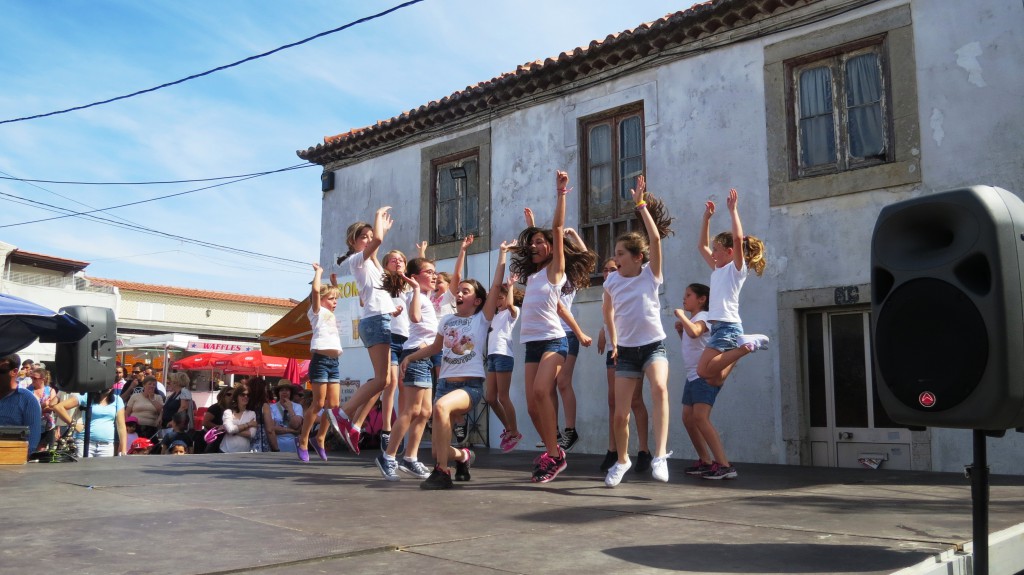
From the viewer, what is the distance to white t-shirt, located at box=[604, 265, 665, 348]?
5996 mm

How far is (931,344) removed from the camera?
3055 mm

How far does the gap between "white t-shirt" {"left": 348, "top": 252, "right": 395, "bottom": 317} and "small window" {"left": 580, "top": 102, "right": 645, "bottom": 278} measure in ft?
14.8

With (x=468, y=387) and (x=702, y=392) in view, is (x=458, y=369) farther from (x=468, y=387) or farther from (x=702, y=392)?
(x=702, y=392)

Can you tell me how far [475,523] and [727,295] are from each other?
3209mm

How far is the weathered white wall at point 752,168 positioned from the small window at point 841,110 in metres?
0.36

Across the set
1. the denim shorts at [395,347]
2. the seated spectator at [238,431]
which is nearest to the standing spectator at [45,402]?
the seated spectator at [238,431]

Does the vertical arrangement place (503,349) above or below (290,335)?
below

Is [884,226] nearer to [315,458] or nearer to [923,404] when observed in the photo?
[923,404]

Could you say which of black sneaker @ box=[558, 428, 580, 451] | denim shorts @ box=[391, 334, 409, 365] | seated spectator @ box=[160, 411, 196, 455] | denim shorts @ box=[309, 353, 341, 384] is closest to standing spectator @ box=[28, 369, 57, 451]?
seated spectator @ box=[160, 411, 196, 455]

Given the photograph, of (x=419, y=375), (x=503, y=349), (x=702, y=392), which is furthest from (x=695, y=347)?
(x=419, y=375)

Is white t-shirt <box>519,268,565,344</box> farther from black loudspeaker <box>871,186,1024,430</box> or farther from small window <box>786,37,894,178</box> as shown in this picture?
small window <box>786,37,894,178</box>

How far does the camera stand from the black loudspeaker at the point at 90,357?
907cm

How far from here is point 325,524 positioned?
164 inches

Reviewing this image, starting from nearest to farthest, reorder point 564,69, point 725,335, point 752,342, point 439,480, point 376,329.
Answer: point 439,480 → point 752,342 → point 725,335 → point 376,329 → point 564,69
